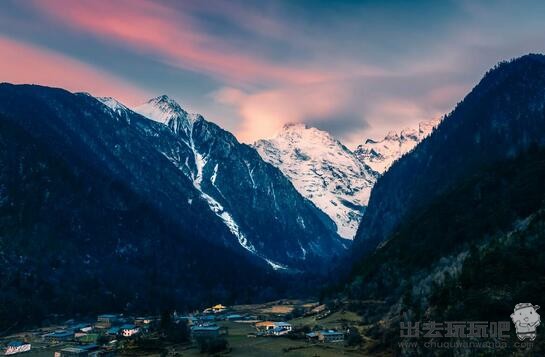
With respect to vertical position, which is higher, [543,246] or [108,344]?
[543,246]

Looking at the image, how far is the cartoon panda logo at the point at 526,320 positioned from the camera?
72.5 metres

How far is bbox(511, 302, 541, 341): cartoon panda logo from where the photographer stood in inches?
2854

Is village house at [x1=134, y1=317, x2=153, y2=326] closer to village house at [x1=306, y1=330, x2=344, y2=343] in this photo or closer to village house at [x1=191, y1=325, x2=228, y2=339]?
village house at [x1=191, y1=325, x2=228, y2=339]

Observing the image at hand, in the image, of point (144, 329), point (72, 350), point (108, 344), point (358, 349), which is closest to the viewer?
point (358, 349)

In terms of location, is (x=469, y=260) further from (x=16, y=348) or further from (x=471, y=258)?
(x=16, y=348)

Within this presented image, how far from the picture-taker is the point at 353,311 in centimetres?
17225

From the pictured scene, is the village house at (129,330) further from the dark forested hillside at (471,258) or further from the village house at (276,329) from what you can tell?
the dark forested hillside at (471,258)

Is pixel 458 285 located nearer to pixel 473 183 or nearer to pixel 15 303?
pixel 473 183

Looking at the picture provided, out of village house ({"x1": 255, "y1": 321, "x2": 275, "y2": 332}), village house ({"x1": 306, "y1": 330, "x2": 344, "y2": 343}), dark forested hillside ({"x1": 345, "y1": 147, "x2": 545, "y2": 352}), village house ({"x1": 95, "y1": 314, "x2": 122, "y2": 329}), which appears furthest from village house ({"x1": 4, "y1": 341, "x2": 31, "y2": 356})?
dark forested hillside ({"x1": 345, "y1": 147, "x2": 545, "y2": 352})

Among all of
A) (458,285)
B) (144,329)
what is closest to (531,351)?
(458,285)

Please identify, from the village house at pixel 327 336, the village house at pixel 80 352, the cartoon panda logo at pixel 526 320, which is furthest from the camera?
the village house at pixel 327 336

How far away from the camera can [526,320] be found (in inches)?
2953

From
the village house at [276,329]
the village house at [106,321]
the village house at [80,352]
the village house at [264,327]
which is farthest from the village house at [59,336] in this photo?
the village house at [276,329]

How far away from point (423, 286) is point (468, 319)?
129ft
